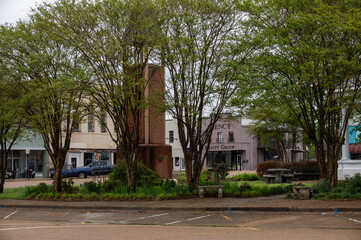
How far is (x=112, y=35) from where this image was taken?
686 inches

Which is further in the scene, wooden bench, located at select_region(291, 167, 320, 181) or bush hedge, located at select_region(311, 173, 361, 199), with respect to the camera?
wooden bench, located at select_region(291, 167, 320, 181)

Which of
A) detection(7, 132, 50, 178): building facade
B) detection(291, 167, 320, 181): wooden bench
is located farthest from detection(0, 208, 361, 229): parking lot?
detection(7, 132, 50, 178): building facade

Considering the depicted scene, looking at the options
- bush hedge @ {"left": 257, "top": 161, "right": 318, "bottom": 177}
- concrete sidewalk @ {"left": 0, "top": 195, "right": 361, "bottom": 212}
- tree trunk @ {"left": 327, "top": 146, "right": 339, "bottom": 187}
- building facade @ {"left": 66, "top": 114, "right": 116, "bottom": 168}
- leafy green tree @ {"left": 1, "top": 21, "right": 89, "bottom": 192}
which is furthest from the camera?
building facade @ {"left": 66, "top": 114, "right": 116, "bottom": 168}

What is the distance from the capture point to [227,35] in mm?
17672

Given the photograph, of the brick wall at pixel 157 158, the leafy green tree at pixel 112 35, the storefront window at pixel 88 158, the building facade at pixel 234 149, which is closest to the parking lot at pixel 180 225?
the leafy green tree at pixel 112 35

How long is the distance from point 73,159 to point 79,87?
3801 centimetres

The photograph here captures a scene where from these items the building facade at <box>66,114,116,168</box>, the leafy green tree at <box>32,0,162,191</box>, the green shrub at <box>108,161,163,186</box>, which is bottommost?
the green shrub at <box>108,161,163,186</box>

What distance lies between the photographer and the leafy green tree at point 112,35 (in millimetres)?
16969

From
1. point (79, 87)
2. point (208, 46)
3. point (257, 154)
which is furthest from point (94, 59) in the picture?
point (257, 154)

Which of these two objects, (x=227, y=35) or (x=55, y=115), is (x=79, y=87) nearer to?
(x=55, y=115)

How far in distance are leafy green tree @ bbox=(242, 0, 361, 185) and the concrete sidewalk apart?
291 cm

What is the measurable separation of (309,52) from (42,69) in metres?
11.0

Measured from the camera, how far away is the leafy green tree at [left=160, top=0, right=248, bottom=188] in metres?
17.0

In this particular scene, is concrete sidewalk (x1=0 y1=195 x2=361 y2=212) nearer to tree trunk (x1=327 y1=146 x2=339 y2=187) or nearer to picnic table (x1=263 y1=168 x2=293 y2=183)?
tree trunk (x1=327 y1=146 x2=339 y2=187)
